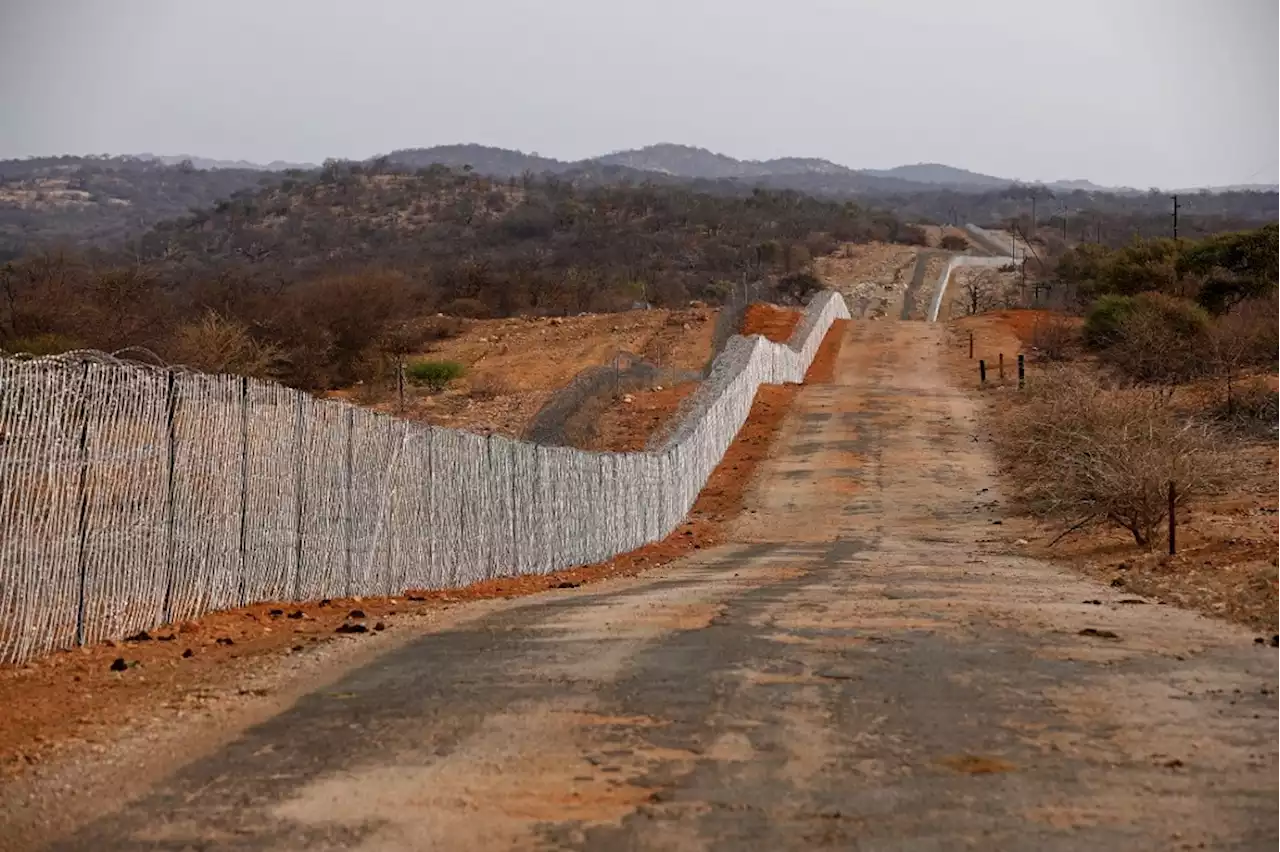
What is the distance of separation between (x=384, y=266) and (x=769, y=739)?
80.8m

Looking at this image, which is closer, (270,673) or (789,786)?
(789,786)

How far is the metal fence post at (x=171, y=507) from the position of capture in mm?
10523

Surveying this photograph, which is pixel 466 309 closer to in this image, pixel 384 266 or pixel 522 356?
pixel 384 266

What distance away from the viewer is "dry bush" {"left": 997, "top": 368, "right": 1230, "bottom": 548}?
59.2 feet

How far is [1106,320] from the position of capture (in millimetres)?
53375

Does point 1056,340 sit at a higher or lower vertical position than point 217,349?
higher

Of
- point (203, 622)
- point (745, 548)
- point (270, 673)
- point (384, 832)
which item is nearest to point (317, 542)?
point (203, 622)

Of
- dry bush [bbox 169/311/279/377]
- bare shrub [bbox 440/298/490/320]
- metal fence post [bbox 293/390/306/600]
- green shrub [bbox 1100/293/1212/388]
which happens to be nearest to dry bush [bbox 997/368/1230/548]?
metal fence post [bbox 293/390/306/600]

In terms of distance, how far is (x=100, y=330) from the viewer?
38531mm

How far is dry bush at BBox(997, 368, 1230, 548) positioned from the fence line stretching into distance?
7512 millimetres

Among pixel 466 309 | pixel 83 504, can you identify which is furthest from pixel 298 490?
pixel 466 309

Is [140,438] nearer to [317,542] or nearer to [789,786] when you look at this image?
[317,542]

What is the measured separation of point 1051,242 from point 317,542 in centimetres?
14306

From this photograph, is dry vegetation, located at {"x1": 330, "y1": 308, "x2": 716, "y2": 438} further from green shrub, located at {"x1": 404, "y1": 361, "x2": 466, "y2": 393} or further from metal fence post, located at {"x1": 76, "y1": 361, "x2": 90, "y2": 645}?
metal fence post, located at {"x1": 76, "y1": 361, "x2": 90, "y2": 645}
